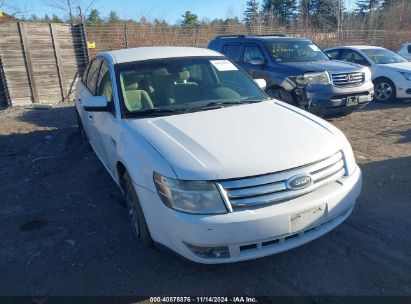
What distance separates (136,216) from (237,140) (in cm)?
114

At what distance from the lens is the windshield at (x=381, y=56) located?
9.98m

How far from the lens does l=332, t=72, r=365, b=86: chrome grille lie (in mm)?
7125

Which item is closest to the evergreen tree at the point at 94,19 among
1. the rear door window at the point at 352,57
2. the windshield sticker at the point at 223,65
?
the rear door window at the point at 352,57

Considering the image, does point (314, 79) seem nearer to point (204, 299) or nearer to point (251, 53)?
point (251, 53)

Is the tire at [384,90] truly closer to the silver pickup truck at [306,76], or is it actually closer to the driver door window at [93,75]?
the silver pickup truck at [306,76]

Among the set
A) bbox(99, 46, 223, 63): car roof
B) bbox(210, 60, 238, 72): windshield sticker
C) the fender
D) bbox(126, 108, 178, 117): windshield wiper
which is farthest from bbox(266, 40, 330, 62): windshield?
the fender

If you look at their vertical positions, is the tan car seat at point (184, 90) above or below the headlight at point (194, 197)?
above

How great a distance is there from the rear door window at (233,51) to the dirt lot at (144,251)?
4.25m

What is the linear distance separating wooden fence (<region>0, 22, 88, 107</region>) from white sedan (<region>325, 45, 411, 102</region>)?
8470 mm

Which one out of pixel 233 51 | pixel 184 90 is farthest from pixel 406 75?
pixel 184 90

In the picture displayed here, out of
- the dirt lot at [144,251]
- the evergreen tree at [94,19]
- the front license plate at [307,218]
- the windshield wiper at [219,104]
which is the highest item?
the evergreen tree at [94,19]

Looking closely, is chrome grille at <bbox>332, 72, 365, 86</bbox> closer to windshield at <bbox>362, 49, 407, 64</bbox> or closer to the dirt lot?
the dirt lot

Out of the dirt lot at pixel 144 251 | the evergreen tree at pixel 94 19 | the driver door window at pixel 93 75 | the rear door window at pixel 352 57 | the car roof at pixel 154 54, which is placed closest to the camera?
the dirt lot at pixel 144 251

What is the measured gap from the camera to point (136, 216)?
3.21 meters
